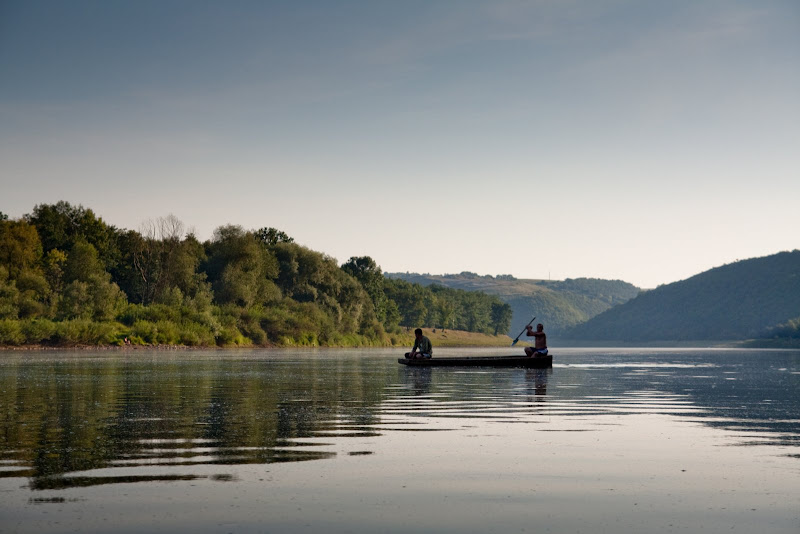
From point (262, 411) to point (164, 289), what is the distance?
299 ft

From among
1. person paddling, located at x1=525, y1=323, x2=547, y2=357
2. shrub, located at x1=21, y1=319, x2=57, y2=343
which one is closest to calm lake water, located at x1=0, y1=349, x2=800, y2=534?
person paddling, located at x1=525, y1=323, x2=547, y2=357

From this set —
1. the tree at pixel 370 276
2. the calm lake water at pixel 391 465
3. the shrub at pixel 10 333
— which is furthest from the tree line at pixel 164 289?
the calm lake water at pixel 391 465

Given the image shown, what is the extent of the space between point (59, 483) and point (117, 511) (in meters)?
2.00

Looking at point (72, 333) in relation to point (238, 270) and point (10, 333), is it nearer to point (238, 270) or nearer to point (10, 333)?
point (10, 333)

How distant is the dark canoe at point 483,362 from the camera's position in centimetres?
4934

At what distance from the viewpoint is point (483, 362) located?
51531 mm

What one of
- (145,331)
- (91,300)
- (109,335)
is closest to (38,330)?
(109,335)

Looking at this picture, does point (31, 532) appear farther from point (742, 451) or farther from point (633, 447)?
point (742, 451)

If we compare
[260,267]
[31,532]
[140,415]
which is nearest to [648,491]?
[31,532]

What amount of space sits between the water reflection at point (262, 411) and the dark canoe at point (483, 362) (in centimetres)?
840

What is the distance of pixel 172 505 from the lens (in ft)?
33.6

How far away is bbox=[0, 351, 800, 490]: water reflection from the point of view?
1384 centimetres

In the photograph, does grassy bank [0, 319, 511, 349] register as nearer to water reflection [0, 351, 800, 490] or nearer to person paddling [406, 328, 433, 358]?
water reflection [0, 351, 800, 490]

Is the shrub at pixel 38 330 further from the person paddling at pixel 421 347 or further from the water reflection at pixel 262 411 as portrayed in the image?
the person paddling at pixel 421 347
